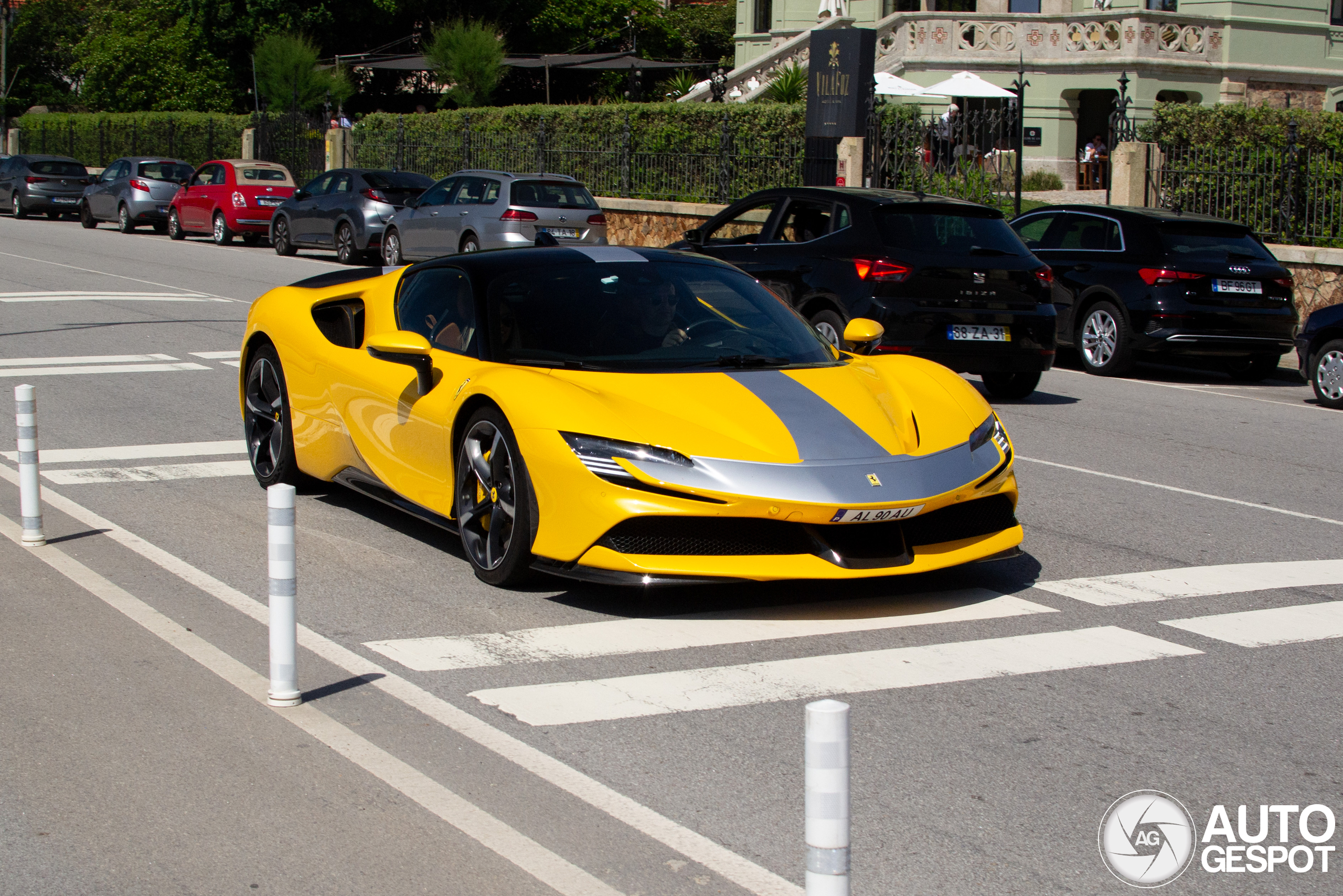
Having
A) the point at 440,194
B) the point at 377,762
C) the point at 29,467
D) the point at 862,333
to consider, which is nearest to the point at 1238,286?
the point at 862,333

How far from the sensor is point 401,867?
3.84 m

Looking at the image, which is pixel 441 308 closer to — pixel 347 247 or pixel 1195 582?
pixel 1195 582

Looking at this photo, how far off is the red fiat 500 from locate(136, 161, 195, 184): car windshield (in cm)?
229

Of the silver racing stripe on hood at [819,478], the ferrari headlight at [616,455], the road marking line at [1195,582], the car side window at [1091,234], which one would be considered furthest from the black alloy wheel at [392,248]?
the silver racing stripe on hood at [819,478]

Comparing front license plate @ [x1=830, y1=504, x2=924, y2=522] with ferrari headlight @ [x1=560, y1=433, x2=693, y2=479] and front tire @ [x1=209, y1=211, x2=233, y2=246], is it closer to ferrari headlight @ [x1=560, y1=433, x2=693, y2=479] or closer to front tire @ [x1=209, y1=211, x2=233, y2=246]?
ferrari headlight @ [x1=560, y1=433, x2=693, y2=479]

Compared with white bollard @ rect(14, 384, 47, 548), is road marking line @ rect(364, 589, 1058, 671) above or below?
below

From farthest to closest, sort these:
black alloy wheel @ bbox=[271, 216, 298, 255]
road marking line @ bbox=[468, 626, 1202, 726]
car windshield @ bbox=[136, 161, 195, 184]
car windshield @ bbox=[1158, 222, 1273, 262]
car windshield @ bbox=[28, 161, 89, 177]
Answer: car windshield @ bbox=[28, 161, 89, 177], car windshield @ bbox=[136, 161, 195, 184], black alloy wheel @ bbox=[271, 216, 298, 255], car windshield @ bbox=[1158, 222, 1273, 262], road marking line @ bbox=[468, 626, 1202, 726]

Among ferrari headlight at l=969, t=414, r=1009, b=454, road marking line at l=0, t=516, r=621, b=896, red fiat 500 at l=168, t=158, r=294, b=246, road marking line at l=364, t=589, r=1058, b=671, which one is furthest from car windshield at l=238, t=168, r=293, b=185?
road marking line at l=364, t=589, r=1058, b=671

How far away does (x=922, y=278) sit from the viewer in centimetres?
1248

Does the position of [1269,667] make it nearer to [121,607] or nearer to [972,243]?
[121,607]

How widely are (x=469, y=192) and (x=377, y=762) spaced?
21.4 m

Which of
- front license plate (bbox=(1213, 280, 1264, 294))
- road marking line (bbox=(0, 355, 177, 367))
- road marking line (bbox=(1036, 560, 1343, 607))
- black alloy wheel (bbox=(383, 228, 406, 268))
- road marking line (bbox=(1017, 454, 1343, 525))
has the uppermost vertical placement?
black alloy wheel (bbox=(383, 228, 406, 268))

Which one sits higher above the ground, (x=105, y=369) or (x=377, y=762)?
(x=105, y=369)

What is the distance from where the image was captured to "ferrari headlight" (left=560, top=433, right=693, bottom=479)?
19.4 ft
